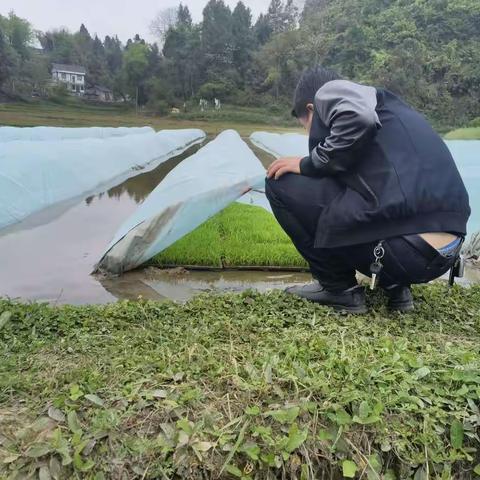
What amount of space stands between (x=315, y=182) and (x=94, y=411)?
1185mm

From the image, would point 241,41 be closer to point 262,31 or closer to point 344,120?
point 262,31

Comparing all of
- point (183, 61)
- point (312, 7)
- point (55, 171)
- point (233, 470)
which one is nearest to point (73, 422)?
point (233, 470)

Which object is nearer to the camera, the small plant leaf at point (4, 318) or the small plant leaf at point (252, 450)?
the small plant leaf at point (252, 450)

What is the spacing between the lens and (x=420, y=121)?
1.84 m

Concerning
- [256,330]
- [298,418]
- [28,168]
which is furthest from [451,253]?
[28,168]

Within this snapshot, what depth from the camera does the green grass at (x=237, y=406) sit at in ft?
3.57

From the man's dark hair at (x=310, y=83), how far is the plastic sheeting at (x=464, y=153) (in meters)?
2.63

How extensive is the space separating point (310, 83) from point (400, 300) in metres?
0.96

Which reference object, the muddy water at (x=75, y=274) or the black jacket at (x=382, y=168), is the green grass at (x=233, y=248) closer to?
the muddy water at (x=75, y=274)

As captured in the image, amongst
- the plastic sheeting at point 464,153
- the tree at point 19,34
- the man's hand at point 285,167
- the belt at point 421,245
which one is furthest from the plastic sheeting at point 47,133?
the tree at point 19,34

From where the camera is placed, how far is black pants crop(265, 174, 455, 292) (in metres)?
1.82

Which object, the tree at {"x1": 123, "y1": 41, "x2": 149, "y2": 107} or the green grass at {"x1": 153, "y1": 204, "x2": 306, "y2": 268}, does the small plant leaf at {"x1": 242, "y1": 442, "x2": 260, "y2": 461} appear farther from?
the tree at {"x1": 123, "y1": 41, "x2": 149, "y2": 107}

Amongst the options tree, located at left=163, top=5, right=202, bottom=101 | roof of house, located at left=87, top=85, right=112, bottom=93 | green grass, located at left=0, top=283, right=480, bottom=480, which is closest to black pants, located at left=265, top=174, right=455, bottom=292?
green grass, located at left=0, top=283, right=480, bottom=480

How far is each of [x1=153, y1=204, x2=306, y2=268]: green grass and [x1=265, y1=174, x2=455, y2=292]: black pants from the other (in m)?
1.34
